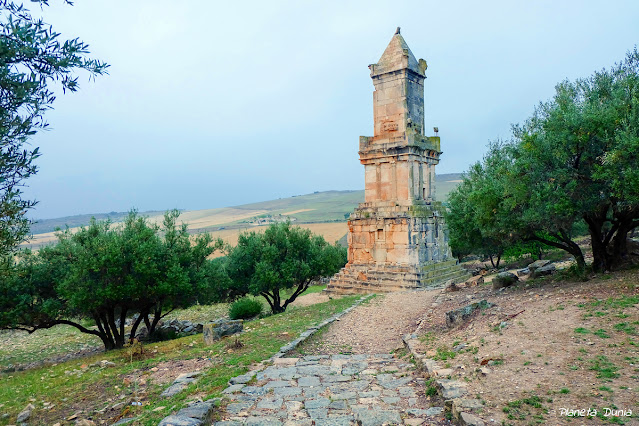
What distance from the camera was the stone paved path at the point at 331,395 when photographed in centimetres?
584

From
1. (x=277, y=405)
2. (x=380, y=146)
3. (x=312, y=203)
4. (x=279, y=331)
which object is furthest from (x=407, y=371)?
(x=312, y=203)

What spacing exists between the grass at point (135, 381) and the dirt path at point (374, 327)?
863mm

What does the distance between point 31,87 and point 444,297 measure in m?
13.4

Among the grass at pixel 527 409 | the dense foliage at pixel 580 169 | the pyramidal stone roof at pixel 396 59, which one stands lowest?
the grass at pixel 527 409

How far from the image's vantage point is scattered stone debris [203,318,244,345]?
12227 mm

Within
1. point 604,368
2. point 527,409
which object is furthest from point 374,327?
point 527,409

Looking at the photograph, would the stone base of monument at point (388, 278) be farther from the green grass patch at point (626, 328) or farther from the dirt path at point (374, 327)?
the green grass patch at point (626, 328)

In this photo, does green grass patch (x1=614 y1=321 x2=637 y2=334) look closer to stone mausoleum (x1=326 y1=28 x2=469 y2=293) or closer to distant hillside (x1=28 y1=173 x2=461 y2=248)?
stone mausoleum (x1=326 y1=28 x2=469 y2=293)

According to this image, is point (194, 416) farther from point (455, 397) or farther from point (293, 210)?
point (293, 210)

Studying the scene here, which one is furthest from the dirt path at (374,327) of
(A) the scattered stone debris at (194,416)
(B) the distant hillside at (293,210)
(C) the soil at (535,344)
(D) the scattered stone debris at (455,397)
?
(B) the distant hillside at (293,210)

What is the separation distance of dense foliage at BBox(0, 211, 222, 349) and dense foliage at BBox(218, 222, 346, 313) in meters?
4.36

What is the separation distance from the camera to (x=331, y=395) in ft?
22.2

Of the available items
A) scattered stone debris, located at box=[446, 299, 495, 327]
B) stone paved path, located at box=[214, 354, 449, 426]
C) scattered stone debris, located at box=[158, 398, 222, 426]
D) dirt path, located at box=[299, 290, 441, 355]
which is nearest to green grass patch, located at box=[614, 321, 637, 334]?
scattered stone debris, located at box=[446, 299, 495, 327]

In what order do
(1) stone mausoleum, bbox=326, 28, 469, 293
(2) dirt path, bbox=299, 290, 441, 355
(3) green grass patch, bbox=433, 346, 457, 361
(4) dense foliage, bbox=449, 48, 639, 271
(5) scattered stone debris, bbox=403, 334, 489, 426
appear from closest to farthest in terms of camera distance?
(5) scattered stone debris, bbox=403, 334, 489, 426, (3) green grass patch, bbox=433, 346, 457, 361, (4) dense foliage, bbox=449, 48, 639, 271, (2) dirt path, bbox=299, 290, 441, 355, (1) stone mausoleum, bbox=326, 28, 469, 293
